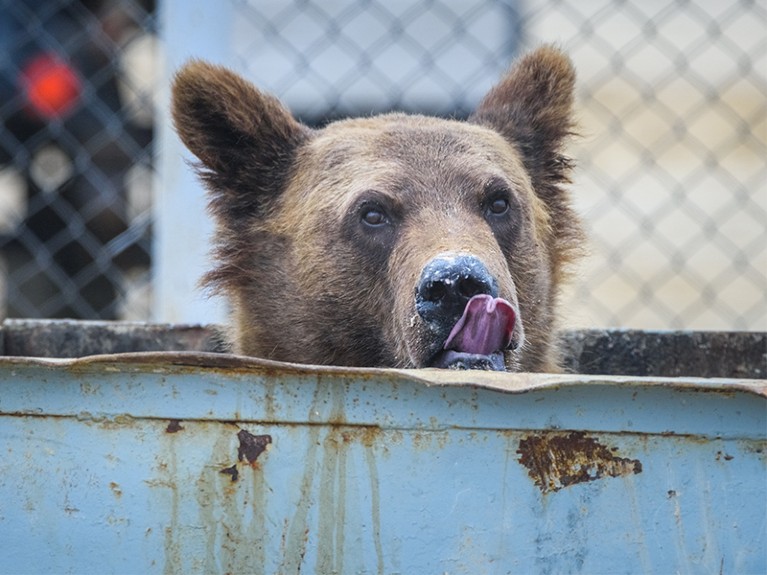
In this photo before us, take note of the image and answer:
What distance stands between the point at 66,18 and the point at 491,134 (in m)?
3.24

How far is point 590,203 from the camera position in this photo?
32.8 ft

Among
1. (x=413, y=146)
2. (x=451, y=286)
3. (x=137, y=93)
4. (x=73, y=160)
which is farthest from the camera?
(x=73, y=160)

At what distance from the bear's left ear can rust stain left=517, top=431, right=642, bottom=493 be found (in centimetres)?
196

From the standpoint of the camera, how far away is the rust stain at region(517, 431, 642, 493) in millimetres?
1687

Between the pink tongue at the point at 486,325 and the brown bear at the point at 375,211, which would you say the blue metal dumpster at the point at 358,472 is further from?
the brown bear at the point at 375,211

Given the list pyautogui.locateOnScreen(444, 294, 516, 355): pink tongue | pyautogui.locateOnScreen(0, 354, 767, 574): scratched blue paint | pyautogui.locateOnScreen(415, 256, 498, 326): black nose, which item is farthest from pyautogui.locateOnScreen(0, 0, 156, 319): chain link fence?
pyautogui.locateOnScreen(0, 354, 767, 574): scratched blue paint

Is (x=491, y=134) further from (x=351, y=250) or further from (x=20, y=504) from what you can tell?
(x=20, y=504)

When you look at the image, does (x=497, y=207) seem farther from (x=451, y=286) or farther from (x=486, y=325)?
(x=486, y=325)

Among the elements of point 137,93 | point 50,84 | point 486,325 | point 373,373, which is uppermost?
point 50,84

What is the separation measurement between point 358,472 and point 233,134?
6.02ft

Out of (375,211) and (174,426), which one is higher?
(375,211)

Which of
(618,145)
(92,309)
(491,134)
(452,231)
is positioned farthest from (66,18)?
(618,145)

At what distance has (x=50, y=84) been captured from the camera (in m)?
5.80

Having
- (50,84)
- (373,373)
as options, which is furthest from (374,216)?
(50,84)
